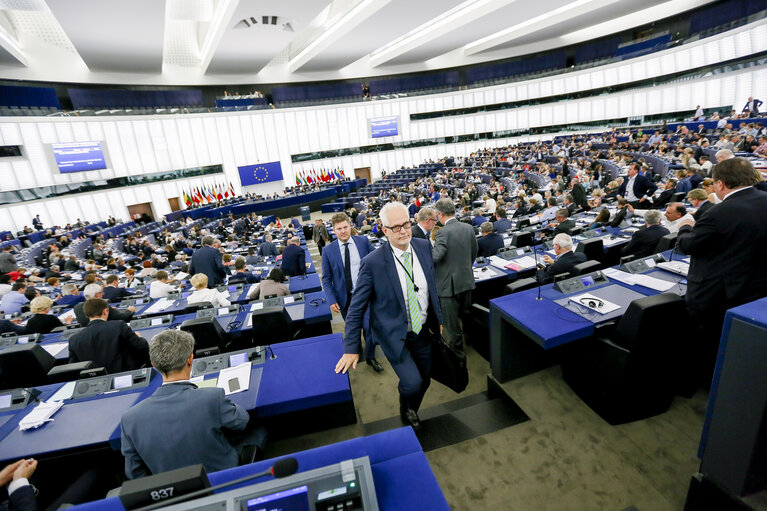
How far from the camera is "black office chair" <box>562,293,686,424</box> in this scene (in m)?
2.19

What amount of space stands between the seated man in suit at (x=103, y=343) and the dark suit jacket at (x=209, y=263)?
2.94 m

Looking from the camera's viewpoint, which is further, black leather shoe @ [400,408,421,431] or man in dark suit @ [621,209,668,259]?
man in dark suit @ [621,209,668,259]

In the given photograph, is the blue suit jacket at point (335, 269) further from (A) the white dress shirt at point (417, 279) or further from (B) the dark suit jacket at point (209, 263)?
(B) the dark suit jacket at point (209, 263)

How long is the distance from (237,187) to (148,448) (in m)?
25.7

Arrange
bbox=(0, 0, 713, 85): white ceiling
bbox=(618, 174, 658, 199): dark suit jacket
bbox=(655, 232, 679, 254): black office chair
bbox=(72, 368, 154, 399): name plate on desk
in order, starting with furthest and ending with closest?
bbox=(0, 0, 713, 85): white ceiling
bbox=(618, 174, 658, 199): dark suit jacket
bbox=(655, 232, 679, 254): black office chair
bbox=(72, 368, 154, 399): name plate on desk

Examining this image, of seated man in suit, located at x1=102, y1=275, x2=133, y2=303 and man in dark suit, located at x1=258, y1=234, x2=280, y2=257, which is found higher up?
seated man in suit, located at x1=102, y1=275, x2=133, y2=303

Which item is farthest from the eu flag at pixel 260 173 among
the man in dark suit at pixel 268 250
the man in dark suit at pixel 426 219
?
the man in dark suit at pixel 426 219

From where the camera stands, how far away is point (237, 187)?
80.9ft

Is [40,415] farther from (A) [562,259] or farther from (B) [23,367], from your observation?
(A) [562,259]

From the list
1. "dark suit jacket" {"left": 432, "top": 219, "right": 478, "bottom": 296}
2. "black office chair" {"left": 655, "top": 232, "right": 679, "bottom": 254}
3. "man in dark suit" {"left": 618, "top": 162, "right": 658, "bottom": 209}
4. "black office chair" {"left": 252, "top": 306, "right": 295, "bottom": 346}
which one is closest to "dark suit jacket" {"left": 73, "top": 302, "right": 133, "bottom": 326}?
"black office chair" {"left": 252, "top": 306, "right": 295, "bottom": 346}

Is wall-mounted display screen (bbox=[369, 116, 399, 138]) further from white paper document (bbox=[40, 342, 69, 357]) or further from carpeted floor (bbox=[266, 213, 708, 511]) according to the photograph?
carpeted floor (bbox=[266, 213, 708, 511])

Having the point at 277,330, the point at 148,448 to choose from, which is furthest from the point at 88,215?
the point at 148,448

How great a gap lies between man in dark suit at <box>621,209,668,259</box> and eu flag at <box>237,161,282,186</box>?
2492 centimetres

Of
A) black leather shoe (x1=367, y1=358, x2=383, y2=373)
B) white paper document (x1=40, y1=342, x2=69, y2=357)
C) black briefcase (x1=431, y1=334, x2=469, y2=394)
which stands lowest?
black leather shoe (x1=367, y1=358, x2=383, y2=373)
